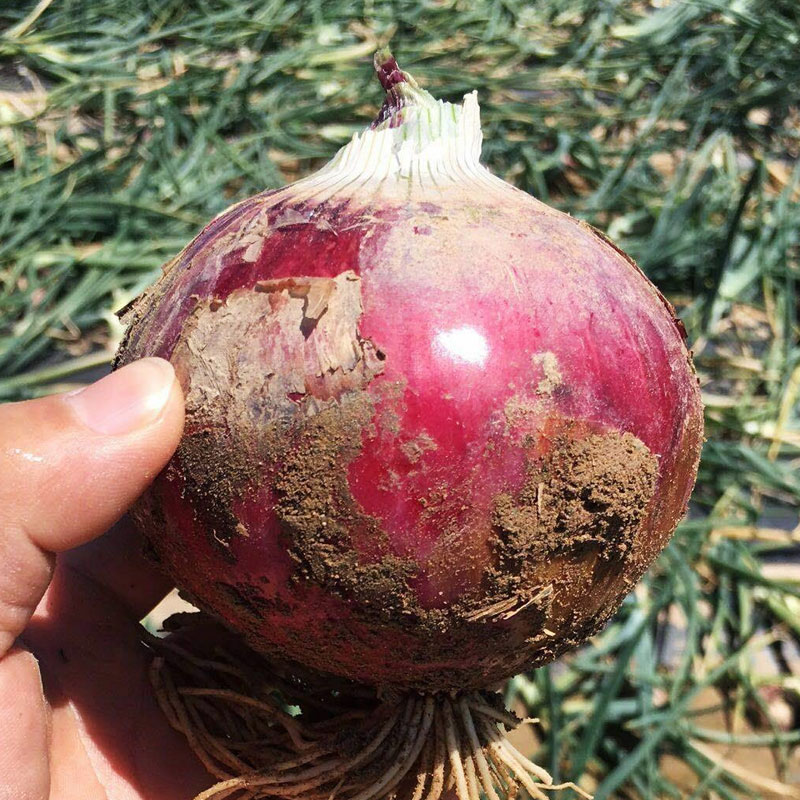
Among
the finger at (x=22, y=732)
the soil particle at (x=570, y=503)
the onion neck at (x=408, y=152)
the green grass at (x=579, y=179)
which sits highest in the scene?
the onion neck at (x=408, y=152)

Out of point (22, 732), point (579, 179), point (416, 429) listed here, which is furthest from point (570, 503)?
point (579, 179)

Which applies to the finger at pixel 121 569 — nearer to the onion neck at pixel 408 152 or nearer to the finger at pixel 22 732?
the finger at pixel 22 732

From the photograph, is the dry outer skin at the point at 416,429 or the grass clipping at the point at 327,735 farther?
the grass clipping at the point at 327,735

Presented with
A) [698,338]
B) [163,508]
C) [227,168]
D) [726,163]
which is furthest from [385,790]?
[726,163]

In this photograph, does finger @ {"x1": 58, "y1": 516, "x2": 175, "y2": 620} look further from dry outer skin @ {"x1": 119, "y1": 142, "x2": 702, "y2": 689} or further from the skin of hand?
dry outer skin @ {"x1": 119, "y1": 142, "x2": 702, "y2": 689}

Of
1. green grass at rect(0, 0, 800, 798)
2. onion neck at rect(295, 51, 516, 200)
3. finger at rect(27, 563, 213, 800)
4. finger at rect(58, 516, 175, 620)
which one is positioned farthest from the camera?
green grass at rect(0, 0, 800, 798)

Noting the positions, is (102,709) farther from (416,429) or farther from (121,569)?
(416,429)

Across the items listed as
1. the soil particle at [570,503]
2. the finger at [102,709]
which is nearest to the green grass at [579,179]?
the finger at [102,709]

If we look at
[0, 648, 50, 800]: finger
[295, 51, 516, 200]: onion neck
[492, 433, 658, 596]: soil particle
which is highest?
[295, 51, 516, 200]: onion neck

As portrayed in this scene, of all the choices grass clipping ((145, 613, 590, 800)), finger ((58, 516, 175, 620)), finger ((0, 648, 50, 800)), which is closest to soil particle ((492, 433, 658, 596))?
grass clipping ((145, 613, 590, 800))
